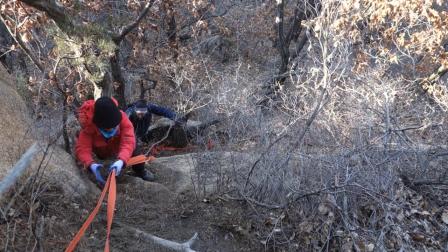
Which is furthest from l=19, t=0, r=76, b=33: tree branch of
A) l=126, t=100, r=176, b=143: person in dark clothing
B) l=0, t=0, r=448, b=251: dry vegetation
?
l=126, t=100, r=176, b=143: person in dark clothing

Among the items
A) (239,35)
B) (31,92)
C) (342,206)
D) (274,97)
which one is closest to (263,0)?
(239,35)

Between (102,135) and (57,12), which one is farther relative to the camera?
(57,12)

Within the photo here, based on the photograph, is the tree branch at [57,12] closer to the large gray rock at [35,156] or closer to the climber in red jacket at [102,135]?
the large gray rock at [35,156]

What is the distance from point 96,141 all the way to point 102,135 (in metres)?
0.12

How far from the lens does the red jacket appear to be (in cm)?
430

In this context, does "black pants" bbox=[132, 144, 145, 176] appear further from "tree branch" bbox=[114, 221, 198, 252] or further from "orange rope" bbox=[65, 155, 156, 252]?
"tree branch" bbox=[114, 221, 198, 252]

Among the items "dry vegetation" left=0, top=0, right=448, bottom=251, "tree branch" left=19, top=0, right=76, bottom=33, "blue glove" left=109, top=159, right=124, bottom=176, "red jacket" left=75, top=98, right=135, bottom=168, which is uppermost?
"tree branch" left=19, top=0, right=76, bottom=33

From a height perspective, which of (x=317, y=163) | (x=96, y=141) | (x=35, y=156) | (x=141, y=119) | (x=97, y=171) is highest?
(x=35, y=156)

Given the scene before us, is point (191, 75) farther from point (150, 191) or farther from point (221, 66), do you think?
point (150, 191)

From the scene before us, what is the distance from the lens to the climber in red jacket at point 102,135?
4203 mm

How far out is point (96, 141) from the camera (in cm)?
461

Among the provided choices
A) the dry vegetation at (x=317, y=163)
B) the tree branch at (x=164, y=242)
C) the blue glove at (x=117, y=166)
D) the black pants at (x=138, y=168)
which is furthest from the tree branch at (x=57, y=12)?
the tree branch at (x=164, y=242)

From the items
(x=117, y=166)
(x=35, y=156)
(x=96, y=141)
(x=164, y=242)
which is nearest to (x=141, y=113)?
(x=96, y=141)

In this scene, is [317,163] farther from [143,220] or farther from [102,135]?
[102,135]
